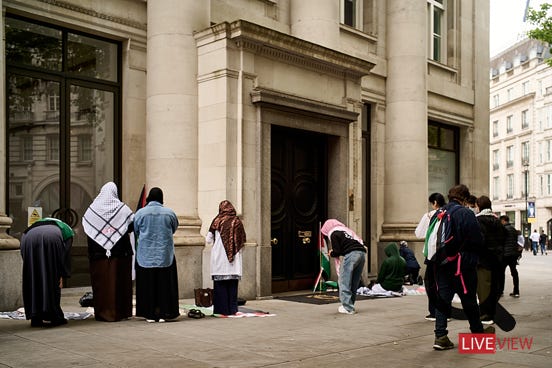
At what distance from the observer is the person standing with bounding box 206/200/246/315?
34.0 ft

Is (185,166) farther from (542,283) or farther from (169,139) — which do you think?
(542,283)

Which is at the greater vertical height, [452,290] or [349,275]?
[452,290]

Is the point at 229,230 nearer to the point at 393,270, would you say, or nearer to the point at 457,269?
the point at 457,269

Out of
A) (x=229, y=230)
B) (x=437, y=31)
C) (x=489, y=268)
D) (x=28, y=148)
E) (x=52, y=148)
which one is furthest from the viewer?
(x=437, y=31)

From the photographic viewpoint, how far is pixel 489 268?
10266 mm

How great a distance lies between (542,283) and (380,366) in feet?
42.9

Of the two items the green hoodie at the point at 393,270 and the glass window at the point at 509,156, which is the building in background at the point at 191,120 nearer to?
the green hoodie at the point at 393,270

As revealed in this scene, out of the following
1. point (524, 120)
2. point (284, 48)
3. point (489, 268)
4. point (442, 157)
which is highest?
point (524, 120)

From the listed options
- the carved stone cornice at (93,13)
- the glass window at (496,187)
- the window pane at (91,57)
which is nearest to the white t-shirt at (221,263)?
the window pane at (91,57)

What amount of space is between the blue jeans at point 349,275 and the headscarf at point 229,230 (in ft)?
5.67

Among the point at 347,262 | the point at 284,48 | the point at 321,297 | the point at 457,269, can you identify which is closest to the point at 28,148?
the point at 284,48

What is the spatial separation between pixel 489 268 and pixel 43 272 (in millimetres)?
6443

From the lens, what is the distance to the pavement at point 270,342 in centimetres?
692

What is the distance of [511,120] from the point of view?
77812 millimetres
